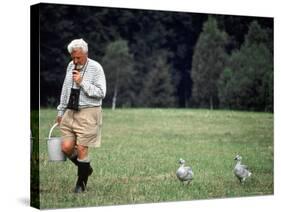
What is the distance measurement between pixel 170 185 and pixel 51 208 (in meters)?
1.97

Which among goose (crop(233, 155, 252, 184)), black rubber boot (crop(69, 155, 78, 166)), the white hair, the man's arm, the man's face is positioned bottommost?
goose (crop(233, 155, 252, 184))

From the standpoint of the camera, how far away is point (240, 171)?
535 inches

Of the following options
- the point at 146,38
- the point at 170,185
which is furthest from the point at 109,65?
the point at 170,185

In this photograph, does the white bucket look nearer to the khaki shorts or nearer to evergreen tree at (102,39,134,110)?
the khaki shorts

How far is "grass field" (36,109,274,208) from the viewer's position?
40.1 ft

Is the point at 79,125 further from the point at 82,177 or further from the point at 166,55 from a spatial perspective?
the point at 166,55

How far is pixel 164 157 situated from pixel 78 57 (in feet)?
6.83

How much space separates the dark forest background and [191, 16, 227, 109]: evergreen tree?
0.6 inches

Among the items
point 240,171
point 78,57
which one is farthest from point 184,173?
point 78,57

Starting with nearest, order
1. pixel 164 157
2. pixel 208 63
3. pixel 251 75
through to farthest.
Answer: pixel 164 157
pixel 208 63
pixel 251 75

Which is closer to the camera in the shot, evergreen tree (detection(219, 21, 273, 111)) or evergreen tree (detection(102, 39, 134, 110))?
evergreen tree (detection(102, 39, 134, 110))

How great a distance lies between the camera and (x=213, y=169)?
13.5m

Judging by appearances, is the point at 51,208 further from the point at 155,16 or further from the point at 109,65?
the point at 155,16

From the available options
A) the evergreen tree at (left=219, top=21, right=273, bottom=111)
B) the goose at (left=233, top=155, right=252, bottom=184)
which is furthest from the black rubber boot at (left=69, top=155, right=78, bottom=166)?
the evergreen tree at (left=219, top=21, right=273, bottom=111)
